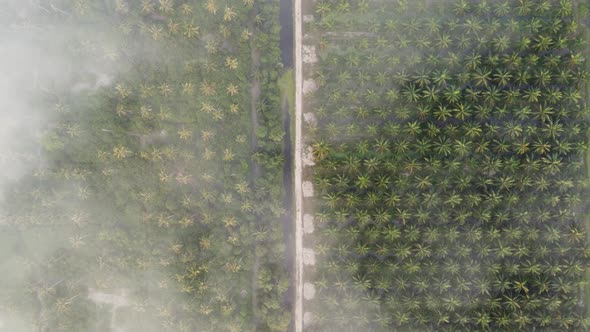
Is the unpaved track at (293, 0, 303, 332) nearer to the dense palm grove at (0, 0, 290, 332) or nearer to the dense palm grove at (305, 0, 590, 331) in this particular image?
the dense palm grove at (0, 0, 290, 332)

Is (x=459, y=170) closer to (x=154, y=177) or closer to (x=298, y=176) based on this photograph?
(x=298, y=176)

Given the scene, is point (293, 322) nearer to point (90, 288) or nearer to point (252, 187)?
point (252, 187)

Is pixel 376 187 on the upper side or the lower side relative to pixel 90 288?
upper

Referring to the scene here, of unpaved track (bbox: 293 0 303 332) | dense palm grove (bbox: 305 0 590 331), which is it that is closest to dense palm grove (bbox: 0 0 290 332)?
unpaved track (bbox: 293 0 303 332)

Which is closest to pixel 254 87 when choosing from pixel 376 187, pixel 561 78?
pixel 376 187

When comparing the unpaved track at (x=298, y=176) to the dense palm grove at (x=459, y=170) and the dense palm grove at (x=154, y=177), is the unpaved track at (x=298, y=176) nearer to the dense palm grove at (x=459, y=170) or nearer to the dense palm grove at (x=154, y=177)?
the dense palm grove at (x=154, y=177)

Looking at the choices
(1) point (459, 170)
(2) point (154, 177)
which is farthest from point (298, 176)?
(1) point (459, 170)

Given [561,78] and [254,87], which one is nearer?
[561,78]
